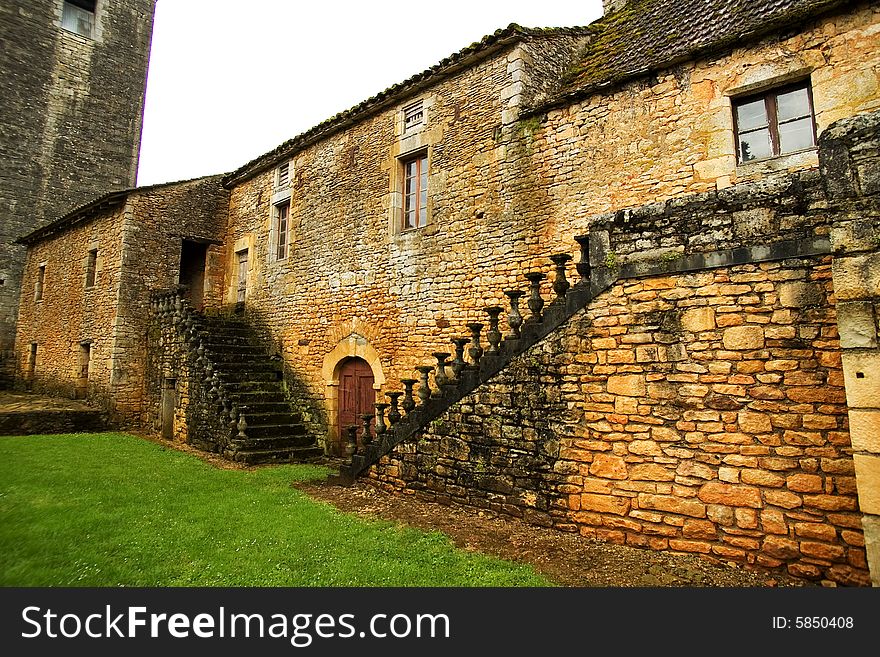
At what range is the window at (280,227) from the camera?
1238 centimetres

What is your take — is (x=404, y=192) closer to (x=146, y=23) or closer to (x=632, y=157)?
(x=632, y=157)

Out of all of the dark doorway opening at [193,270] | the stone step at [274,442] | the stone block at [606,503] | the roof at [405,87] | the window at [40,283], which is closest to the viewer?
the stone block at [606,503]

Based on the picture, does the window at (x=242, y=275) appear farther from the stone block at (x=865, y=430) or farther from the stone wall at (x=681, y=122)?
the stone block at (x=865, y=430)

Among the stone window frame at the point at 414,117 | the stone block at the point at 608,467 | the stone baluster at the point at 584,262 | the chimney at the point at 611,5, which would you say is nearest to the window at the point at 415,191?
the stone window frame at the point at 414,117

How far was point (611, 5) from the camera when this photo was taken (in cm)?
933

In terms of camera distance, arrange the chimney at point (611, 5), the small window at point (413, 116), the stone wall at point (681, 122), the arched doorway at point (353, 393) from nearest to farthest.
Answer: the stone wall at point (681, 122) < the chimney at point (611, 5) < the small window at point (413, 116) < the arched doorway at point (353, 393)

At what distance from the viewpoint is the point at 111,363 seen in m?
12.0

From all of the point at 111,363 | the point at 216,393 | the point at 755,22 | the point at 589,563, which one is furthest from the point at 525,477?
the point at 111,363

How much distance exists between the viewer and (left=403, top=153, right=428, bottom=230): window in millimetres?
9391

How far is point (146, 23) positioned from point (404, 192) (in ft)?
58.6

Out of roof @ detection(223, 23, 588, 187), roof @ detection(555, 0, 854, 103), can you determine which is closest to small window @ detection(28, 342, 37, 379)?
roof @ detection(223, 23, 588, 187)

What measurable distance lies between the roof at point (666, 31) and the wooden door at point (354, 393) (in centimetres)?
615

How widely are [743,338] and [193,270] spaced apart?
15098 mm

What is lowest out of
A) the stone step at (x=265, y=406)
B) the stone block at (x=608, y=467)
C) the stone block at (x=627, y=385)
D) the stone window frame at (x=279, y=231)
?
the stone block at (x=608, y=467)
